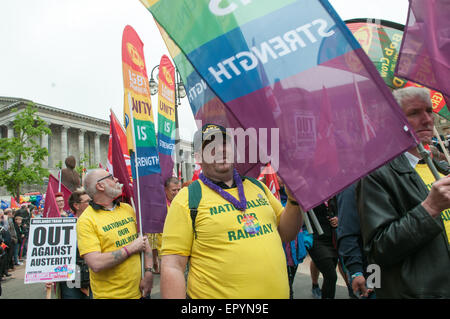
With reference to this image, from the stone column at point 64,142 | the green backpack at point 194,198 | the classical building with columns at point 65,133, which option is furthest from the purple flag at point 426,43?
the stone column at point 64,142

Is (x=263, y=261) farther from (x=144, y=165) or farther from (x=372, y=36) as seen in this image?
(x=372, y=36)

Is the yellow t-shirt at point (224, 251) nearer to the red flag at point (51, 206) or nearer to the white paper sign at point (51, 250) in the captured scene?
the white paper sign at point (51, 250)

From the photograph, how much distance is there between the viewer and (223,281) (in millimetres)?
1807

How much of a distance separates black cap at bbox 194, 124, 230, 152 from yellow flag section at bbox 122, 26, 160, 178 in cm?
142

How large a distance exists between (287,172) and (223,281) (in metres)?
0.75

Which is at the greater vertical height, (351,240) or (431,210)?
(431,210)

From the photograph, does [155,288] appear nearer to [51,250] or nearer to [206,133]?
[51,250]

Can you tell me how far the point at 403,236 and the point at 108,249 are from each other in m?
2.34

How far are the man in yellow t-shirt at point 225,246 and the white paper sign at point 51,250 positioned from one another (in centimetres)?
248

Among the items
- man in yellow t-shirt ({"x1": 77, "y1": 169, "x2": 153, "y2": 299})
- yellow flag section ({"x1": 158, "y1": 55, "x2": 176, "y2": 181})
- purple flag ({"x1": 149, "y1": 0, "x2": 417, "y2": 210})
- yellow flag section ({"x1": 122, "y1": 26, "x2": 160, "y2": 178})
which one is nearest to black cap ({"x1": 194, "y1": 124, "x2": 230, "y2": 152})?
purple flag ({"x1": 149, "y1": 0, "x2": 417, "y2": 210})

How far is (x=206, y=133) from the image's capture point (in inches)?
81.4

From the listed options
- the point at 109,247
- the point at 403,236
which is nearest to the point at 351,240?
the point at 403,236
